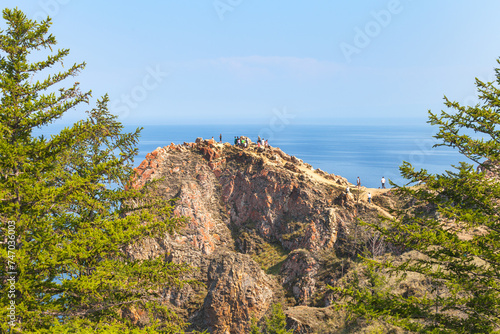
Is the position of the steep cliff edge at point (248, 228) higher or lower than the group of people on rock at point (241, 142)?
lower

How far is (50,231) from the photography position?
10.2m

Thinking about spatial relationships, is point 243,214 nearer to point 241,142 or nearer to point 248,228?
point 248,228

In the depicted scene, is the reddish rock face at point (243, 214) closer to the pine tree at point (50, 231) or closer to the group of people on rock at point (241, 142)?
the group of people on rock at point (241, 142)

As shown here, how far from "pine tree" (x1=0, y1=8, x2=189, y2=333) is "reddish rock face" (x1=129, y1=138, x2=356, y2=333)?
78.6 feet

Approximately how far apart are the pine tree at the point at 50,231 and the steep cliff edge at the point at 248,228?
77.5 feet

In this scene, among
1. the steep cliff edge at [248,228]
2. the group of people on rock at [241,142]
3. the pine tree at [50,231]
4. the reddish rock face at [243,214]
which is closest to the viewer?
the pine tree at [50,231]

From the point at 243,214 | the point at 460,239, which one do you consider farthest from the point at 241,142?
the point at 460,239

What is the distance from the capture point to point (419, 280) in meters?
25.3

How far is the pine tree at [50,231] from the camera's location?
381 inches

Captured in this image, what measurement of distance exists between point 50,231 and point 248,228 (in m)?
43.3

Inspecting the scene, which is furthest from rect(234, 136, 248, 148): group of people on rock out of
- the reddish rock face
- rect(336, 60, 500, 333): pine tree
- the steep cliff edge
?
rect(336, 60, 500, 333): pine tree

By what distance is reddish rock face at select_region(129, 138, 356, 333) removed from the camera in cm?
3531

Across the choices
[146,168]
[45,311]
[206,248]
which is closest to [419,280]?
[45,311]

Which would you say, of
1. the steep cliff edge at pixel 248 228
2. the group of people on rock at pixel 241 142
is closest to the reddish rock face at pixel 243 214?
the steep cliff edge at pixel 248 228
